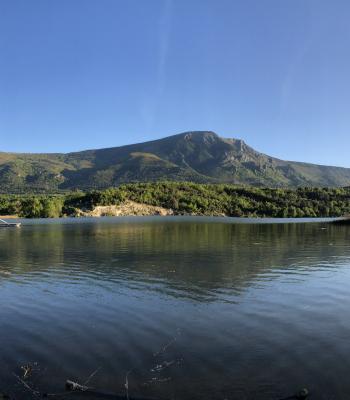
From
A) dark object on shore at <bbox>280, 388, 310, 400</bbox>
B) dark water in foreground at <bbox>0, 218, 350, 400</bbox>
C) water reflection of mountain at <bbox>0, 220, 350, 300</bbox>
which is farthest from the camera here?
water reflection of mountain at <bbox>0, 220, 350, 300</bbox>

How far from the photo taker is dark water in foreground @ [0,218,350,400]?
20094 millimetres

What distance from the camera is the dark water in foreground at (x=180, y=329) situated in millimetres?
20094

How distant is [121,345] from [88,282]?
22.0m

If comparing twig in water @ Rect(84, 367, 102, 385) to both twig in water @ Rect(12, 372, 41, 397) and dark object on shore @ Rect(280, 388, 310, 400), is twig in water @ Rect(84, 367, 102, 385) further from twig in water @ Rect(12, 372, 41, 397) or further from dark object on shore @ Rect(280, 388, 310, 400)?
dark object on shore @ Rect(280, 388, 310, 400)

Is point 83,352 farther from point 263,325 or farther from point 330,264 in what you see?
point 330,264

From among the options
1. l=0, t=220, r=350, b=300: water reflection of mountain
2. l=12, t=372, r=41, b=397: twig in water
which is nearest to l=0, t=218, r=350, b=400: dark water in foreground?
l=12, t=372, r=41, b=397: twig in water

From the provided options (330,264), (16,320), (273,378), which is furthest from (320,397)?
(330,264)

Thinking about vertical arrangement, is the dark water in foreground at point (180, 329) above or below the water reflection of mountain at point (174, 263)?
below

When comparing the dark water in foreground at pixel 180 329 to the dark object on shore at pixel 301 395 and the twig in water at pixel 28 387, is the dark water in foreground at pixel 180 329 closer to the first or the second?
the twig in water at pixel 28 387

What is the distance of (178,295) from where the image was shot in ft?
128

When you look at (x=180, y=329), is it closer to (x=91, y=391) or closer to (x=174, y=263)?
(x=91, y=391)

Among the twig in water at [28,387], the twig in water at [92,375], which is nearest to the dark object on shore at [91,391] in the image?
the twig in water at [92,375]

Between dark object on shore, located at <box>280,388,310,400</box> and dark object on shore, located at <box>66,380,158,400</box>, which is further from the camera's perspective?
dark object on shore, located at <box>66,380,158,400</box>

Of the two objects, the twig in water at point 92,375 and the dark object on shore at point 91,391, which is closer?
the dark object on shore at point 91,391
